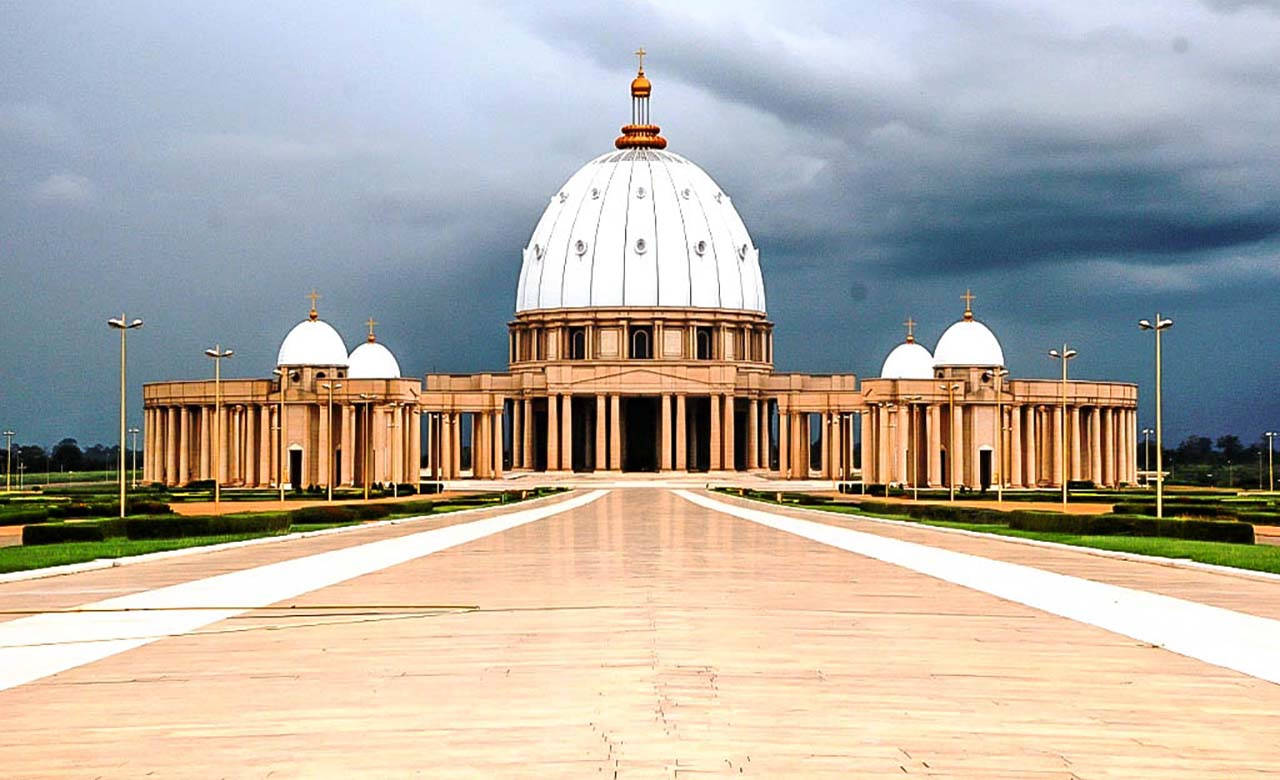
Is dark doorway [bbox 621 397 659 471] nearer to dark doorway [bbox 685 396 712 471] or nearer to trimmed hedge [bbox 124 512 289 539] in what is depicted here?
dark doorway [bbox 685 396 712 471]

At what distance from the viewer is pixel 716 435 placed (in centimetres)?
11106

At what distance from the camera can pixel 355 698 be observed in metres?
11.1

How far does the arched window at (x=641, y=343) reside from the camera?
119 metres

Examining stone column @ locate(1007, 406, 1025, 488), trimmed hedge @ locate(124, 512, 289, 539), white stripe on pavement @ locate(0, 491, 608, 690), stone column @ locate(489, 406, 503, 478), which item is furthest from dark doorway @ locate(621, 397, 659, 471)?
white stripe on pavement @ locate(0, 491, 608, 690)

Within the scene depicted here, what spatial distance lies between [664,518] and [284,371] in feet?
214

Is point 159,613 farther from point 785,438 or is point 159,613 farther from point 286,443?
point 785,438

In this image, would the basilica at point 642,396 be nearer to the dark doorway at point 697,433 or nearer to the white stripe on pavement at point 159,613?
the dark doorway at point 697,433

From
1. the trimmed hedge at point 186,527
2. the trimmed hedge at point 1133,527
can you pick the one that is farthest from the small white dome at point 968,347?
the trimmed hedge at point 186,527

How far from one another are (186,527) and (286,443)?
68.4m

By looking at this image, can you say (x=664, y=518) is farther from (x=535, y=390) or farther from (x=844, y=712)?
(x=535, y=390)

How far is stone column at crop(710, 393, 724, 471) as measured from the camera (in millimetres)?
110375

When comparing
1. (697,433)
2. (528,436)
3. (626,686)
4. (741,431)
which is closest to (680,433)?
(697,433)

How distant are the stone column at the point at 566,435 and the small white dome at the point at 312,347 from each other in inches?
651

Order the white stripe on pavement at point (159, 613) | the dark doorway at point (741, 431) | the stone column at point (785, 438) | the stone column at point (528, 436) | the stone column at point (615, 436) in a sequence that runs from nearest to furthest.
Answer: the white stripe on pavement at point (159, 613)
the stone column at point (615, 436)
the stone column at point (785, 438)
the stone column at point (528, 436)
the dark doorway at point (741, 431)
